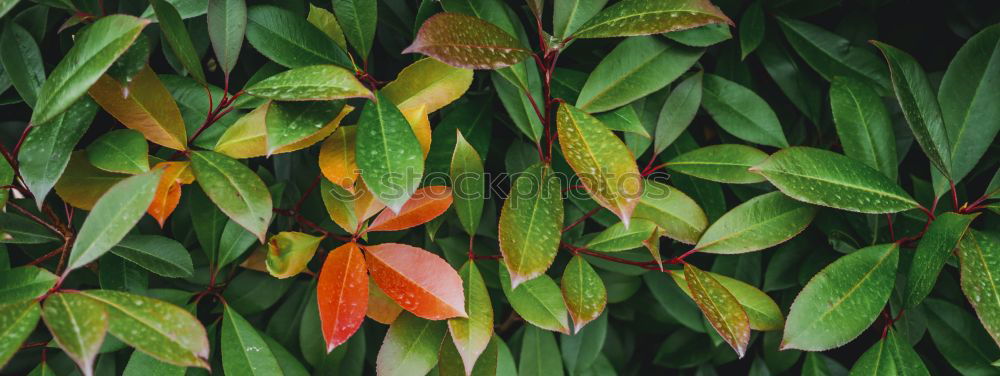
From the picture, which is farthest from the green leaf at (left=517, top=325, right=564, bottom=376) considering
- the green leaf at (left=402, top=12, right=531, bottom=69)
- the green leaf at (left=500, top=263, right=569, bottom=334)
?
the green leaf at (left=402, top=12, right=531, bottom=69)

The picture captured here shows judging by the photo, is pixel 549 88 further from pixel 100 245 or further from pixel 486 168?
pixel 100 245

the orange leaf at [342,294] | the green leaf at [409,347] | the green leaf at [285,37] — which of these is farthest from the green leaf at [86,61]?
the green leaf at [409,347]

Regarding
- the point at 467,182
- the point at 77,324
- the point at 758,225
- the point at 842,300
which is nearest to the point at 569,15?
the point at 467,182

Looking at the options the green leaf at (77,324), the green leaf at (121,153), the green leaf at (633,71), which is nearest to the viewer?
the green leaf at (77,324)

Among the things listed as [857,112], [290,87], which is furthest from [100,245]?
[857,112]

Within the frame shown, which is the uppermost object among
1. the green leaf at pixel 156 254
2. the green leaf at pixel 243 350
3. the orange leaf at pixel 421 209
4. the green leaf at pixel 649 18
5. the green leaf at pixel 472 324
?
the green leaf at pixel 649 18

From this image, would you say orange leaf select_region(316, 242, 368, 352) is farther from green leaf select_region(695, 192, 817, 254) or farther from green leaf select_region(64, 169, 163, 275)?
green leaf select_region(695, 192, 817, 254)

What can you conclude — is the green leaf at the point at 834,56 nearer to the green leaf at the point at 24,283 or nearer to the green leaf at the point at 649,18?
the green leaf at the point at 649,18

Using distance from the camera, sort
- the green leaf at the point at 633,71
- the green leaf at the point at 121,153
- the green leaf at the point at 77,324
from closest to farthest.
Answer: the green leaf at the point at 77,324
the green leaf at the point at 121,153
the green leaf at the point at 633,71

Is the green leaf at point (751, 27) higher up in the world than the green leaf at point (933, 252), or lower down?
higher up
